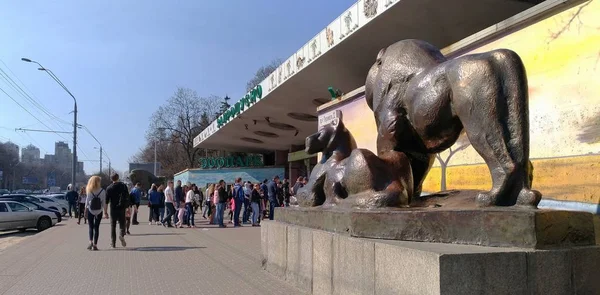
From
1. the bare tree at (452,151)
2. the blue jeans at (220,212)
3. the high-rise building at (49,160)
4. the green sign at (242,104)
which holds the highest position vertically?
the green sign at (242,104)

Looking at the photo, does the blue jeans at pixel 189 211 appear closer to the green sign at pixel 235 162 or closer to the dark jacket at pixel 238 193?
the dark jacket at pixel 238 193

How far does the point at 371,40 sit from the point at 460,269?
1469cm

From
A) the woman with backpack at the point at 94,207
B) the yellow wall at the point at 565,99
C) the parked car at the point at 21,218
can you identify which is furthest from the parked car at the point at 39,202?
the yellow wall at the point at 565,99

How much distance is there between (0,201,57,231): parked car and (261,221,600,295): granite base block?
1840cm

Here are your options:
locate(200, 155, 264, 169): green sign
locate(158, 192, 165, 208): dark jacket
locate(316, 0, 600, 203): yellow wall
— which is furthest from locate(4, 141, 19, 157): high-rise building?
locate(316, 0, 600, 203): yellow wall

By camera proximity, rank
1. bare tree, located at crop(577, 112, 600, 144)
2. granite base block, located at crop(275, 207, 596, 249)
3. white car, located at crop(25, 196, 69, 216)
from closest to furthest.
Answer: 1. granite base block, located at crop(275, 207, 596, 249)
2. bare tree, located at crop(577, 112, 600, 144)
3. white car, located at crop(25, 196, 69, 216)

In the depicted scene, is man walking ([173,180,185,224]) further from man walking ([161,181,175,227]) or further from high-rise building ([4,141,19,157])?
high-rise building ([4,141,19,157])

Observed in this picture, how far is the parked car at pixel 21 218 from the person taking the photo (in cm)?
1884

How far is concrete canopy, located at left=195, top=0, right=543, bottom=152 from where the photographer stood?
1497 centimetres

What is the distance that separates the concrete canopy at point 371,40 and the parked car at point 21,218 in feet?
39.0

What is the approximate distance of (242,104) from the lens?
102 ft

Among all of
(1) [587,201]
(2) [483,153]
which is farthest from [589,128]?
(2) [483,153]

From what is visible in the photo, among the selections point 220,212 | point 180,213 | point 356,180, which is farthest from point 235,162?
point 356,180

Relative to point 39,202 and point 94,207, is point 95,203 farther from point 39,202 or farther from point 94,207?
point 39,202
